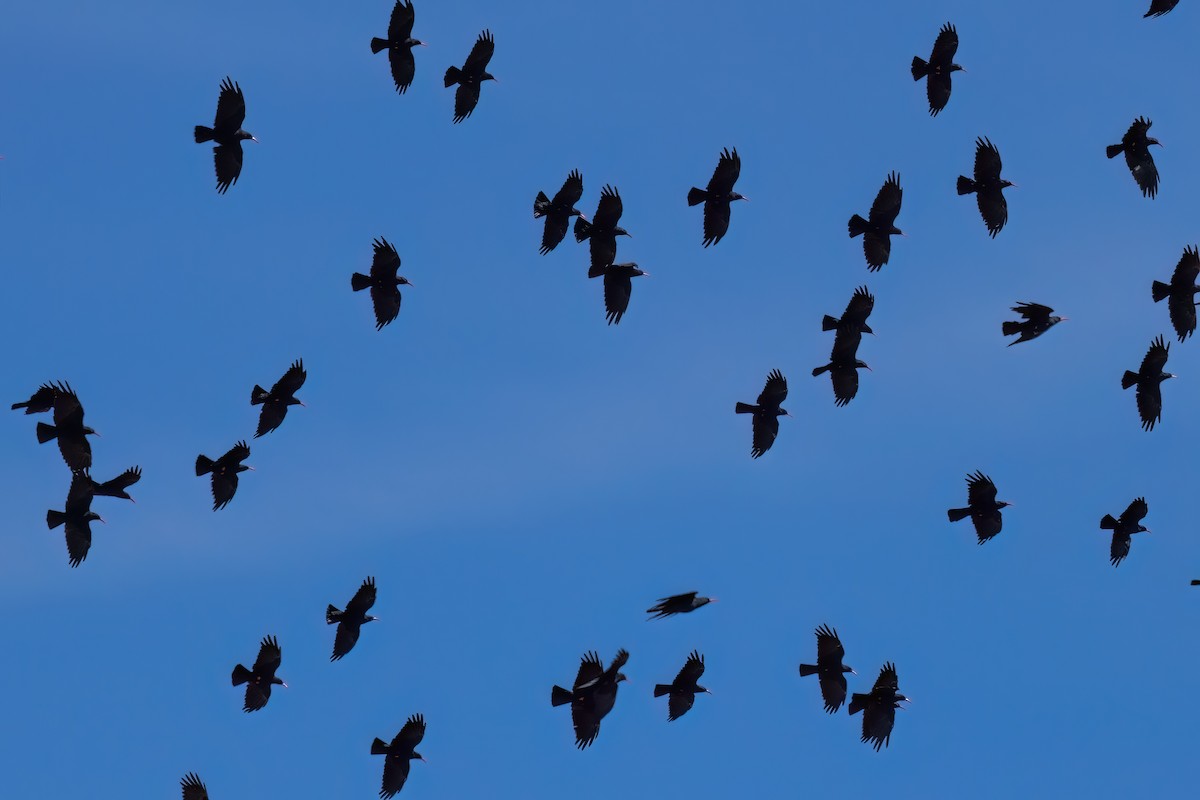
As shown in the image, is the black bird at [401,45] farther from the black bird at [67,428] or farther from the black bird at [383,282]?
the black bird at [67,428]

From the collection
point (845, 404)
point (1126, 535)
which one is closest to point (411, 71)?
point (845, 404)

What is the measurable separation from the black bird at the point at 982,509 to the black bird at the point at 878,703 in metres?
3.56

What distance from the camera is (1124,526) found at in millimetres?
44281

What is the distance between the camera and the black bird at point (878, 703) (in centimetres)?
4125

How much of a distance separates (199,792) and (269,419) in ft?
25.1

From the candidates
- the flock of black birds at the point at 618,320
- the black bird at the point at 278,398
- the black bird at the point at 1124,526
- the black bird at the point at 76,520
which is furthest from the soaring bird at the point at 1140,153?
the black bird at the point at 76,520

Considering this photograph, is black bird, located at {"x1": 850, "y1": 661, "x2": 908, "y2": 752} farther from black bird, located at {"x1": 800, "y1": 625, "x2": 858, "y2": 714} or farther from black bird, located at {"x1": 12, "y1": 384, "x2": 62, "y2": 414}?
black bird, located at {"x1": 12, "y1": 384, "x2": 62, "y2": 414}

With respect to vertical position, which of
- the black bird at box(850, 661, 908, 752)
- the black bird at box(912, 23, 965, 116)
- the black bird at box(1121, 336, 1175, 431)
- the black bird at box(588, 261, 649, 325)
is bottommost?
the black bird at box(850, 661, 908, 752)

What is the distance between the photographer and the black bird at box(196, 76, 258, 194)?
4209 cm

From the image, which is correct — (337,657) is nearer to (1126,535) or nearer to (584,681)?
(584,681)

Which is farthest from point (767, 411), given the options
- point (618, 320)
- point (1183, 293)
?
point (1183, 293)

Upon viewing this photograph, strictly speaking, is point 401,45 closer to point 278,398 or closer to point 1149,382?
point 278,398

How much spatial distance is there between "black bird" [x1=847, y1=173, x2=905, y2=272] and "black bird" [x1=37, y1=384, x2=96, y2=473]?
15.9 metres

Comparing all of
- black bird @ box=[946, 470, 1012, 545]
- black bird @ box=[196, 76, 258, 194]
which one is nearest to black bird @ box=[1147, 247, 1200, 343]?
black bird @ box=[946, 470, 1012, 545]
